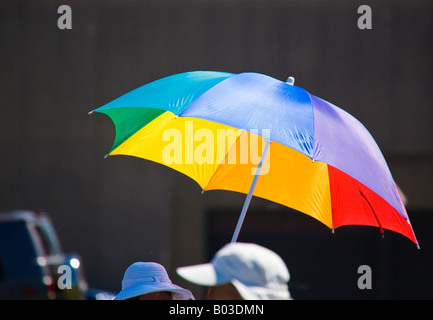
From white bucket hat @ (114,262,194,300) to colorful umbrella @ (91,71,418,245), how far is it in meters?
0.47

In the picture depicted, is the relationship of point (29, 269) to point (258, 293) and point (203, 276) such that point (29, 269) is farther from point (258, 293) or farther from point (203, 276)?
point (258, 293)

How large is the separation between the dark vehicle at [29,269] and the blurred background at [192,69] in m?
2.88

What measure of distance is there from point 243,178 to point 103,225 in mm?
7616

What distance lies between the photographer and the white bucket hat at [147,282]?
2869 millimetres

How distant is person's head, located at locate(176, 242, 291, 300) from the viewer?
2779mm

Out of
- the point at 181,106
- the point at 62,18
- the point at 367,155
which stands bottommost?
the point at 367,155

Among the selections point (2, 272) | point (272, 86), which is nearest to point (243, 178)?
point (272, 86)

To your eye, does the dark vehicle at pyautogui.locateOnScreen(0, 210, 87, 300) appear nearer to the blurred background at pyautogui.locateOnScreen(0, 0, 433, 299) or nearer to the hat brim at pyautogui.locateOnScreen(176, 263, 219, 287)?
the blurred background at pyautogui.locateOnScreen(0, 0, 433, 299)

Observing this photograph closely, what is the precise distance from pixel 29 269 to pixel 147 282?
525 centimetres

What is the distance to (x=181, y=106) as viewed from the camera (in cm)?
318

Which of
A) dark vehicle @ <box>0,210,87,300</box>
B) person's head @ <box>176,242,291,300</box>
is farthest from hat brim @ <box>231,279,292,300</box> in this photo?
dark vehicle @ <box>0,210,87,300</box>

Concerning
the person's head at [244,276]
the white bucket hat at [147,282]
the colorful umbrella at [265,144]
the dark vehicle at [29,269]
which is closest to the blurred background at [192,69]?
the dark vehicle at [29,269]
